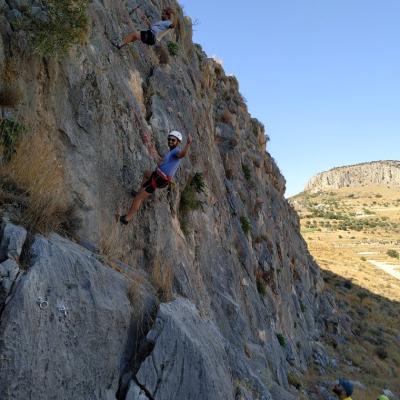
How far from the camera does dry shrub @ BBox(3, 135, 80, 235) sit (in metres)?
5.33

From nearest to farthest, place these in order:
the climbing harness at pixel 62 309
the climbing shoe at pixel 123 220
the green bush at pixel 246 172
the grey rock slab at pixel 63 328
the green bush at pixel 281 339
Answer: the grey rock slab at pixel 63 328 < the climbing harness at pixel 62 309 < the climbing shoe at pixel 123 220 < the green bush at pixel 281 339 < the green bush at pixel 246 172

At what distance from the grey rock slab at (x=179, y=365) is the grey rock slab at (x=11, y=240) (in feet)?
7.26

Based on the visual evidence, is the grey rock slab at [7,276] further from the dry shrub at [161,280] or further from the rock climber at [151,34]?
the rock climber at [151,34]

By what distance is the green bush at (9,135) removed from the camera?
5.87m

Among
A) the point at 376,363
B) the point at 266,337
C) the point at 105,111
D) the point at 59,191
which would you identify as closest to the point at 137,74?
the point at 105,111

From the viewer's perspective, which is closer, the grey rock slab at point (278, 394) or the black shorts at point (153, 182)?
the black shorts at point (153, 182)

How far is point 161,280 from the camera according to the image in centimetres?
738

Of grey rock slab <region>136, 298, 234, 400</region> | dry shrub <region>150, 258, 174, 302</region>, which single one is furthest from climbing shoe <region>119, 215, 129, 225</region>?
grey rock slab <region>136, 298, 234, 400</region>

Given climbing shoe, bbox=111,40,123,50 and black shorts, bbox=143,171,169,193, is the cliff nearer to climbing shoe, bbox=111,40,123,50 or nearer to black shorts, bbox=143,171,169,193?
climbing shoe, bbox=111,40,123,50

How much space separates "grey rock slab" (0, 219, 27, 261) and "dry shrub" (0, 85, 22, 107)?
7.67 feet

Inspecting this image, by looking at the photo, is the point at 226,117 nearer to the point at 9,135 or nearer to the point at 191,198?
the point at 191,198

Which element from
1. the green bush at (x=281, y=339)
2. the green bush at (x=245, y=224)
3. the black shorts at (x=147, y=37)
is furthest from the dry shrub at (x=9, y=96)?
the green bush at (x=281, y=339)

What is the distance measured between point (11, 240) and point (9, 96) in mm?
2710

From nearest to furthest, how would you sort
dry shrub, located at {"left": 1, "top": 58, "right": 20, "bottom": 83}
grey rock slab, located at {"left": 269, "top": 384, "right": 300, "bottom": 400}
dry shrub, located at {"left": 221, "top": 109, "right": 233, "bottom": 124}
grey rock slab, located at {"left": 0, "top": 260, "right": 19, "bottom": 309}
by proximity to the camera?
grey rock slab, located at {"left": 0, "top": 260, "right": 19, "bottom": 309}
dry shrub, located at {"left": 1, "top": 58, "right": 20, "bottom": 83}
grey rock slab, located at {"left": 269, "top": 384, "right": 300, "bottom": 400}
dry shrub, located at {"left": 221, "top": 109, "right": 233, "bottom": 124}
